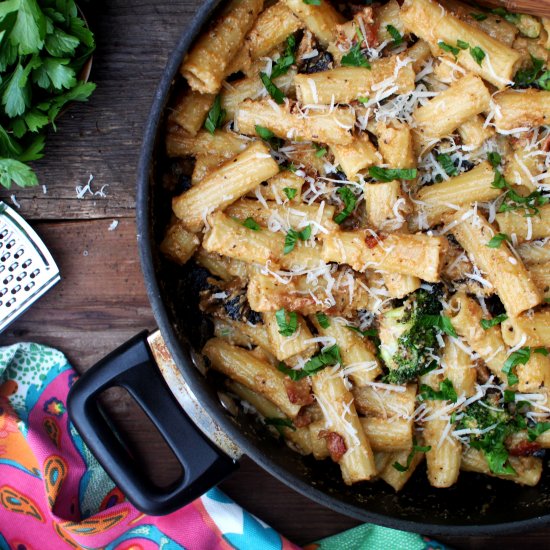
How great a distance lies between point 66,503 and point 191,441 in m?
0.98

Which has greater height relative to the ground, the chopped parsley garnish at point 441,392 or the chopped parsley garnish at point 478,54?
the chopped parsley garnish at point 478,54

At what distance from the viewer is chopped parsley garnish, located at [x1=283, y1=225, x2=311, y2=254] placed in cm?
254

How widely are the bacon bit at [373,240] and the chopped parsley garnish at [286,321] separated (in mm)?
360

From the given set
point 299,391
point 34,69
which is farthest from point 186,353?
point 34,69

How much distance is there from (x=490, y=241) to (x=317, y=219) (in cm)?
59

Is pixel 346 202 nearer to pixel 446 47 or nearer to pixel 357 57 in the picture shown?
pixel 357 57

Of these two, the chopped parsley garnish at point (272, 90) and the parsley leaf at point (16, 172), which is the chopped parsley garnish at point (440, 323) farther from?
the parsley leaf at point (16, 172)

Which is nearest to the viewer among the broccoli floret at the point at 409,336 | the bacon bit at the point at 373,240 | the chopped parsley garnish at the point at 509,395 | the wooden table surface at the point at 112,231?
the bacon bit at the point at 373,240

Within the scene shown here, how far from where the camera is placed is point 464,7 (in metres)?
2.65

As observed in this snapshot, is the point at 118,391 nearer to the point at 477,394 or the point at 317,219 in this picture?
the point at 317,219

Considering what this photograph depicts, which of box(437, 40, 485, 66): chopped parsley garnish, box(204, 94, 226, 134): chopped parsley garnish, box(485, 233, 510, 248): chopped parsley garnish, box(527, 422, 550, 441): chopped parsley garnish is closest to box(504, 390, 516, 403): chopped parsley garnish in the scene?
box(527, 422, 550, 441): chopped parsley garnish

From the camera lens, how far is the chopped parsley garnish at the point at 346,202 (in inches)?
101

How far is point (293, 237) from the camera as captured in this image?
8.35 ft

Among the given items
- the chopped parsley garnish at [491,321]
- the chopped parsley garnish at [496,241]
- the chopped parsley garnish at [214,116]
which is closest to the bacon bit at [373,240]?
the chopped parsley garnish at [496,241]
